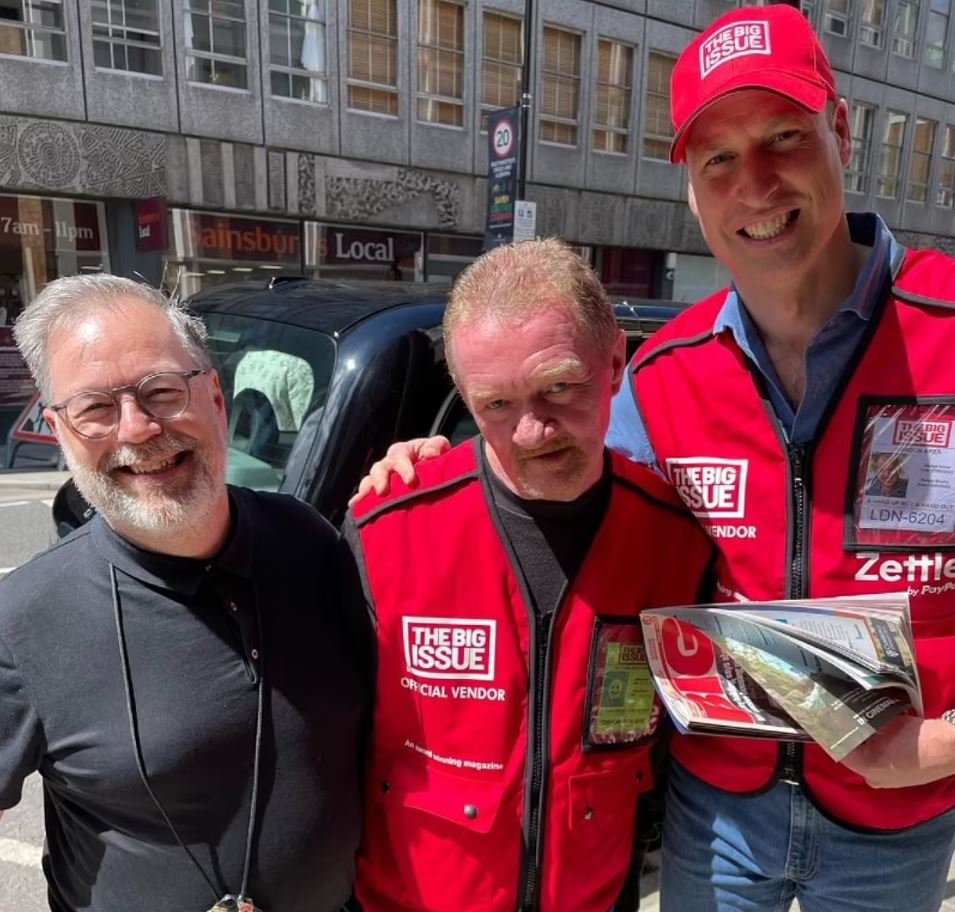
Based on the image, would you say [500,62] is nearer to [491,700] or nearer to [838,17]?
[838,17]

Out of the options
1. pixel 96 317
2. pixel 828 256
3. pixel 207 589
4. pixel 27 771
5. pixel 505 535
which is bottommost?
pixel 27 771

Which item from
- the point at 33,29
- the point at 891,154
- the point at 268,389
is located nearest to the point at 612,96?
the point at 891,154

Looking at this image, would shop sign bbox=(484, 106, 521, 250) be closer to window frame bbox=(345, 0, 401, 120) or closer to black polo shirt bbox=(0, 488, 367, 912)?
window frame bbox=(345, 0, 401, 120)

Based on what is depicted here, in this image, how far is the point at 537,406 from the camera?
1363 millimetres

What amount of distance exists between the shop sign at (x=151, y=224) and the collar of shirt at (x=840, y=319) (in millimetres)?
11503

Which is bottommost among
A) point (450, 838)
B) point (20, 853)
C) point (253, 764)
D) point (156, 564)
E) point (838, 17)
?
point (20, 853)

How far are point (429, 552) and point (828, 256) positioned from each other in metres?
0.93

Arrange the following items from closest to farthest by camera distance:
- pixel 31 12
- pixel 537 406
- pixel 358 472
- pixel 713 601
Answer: pixel 537 406, pixel 713 601, pixel 358 472, pixel 31 12

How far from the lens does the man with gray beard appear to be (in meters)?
1.39

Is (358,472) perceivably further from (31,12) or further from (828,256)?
(31,12)

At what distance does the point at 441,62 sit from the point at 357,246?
361 cm

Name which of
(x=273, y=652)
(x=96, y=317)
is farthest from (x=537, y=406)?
(x=96, y=317)

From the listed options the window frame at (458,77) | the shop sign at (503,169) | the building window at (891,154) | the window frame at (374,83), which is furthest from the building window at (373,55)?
the building window at (891,154)

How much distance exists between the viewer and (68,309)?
1.45m
